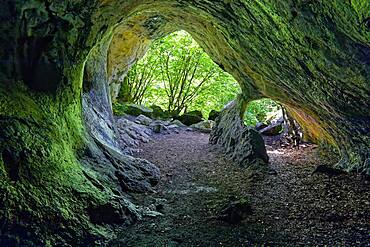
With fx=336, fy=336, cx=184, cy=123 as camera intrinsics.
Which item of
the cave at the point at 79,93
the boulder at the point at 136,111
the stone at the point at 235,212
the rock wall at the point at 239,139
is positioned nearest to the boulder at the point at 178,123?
the boulder at the point at 136,111

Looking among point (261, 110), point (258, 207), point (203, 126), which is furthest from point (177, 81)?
point (258, 207)

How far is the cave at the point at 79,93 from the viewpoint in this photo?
4469 millimetres

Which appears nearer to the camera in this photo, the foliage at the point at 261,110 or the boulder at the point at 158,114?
the boulder at the point at 158,114

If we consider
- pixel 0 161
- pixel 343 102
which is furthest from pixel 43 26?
pixel 343 102

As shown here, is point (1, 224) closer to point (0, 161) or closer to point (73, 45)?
point (0, 161)

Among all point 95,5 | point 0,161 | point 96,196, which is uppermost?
point 95,5

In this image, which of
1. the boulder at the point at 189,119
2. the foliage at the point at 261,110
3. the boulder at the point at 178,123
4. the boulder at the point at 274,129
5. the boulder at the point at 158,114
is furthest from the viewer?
the foliage at the point at 261,110

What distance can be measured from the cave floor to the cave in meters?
0.32

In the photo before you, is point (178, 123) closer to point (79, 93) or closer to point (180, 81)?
point (180, 81)

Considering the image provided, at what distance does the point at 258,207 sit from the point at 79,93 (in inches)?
174

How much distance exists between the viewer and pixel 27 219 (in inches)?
162

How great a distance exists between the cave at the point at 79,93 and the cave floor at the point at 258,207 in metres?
0.32

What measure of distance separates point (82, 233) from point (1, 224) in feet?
3.59

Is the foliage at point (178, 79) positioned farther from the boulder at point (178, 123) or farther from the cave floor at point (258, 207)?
the cave floor at point (258, 207)
